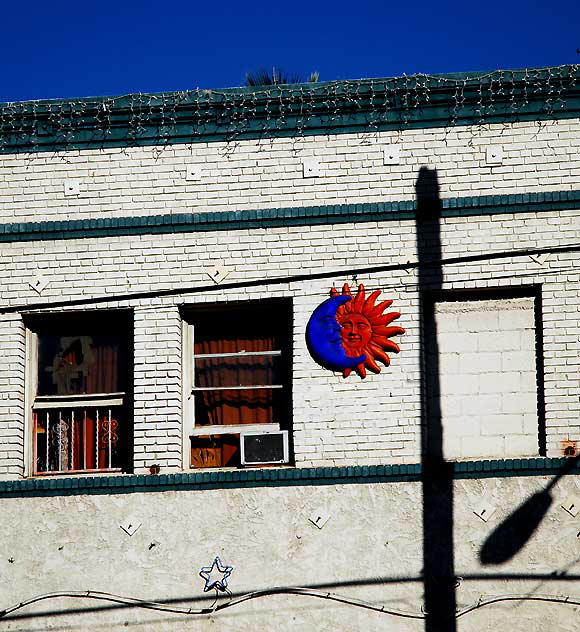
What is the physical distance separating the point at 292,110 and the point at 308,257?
175 cm

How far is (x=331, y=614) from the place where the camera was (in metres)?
14.4

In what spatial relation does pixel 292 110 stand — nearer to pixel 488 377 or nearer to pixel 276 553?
pixel 488 377

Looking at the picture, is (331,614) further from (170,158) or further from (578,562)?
(170,158)

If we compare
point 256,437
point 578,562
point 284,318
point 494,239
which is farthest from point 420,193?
point 578,562

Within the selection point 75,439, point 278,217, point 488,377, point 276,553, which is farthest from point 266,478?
point 278,217

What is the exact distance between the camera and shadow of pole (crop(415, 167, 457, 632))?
14.3 meters

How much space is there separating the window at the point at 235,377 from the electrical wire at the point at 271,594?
64.9 inches

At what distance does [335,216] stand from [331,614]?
435 cm

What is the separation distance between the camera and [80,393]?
52.4 feet

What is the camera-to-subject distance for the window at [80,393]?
1577 centimetres

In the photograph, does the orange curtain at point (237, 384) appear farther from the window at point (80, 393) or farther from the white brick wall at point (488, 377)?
the white brick wall at point (488, 377)

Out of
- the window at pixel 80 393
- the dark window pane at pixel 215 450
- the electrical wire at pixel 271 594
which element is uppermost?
the window at pixel 80 393

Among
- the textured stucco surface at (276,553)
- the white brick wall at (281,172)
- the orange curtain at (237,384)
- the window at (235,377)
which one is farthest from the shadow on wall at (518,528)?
the white brick wall at (281,172)

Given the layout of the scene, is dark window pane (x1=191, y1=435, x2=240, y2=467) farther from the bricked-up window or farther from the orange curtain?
the bricked-up window
